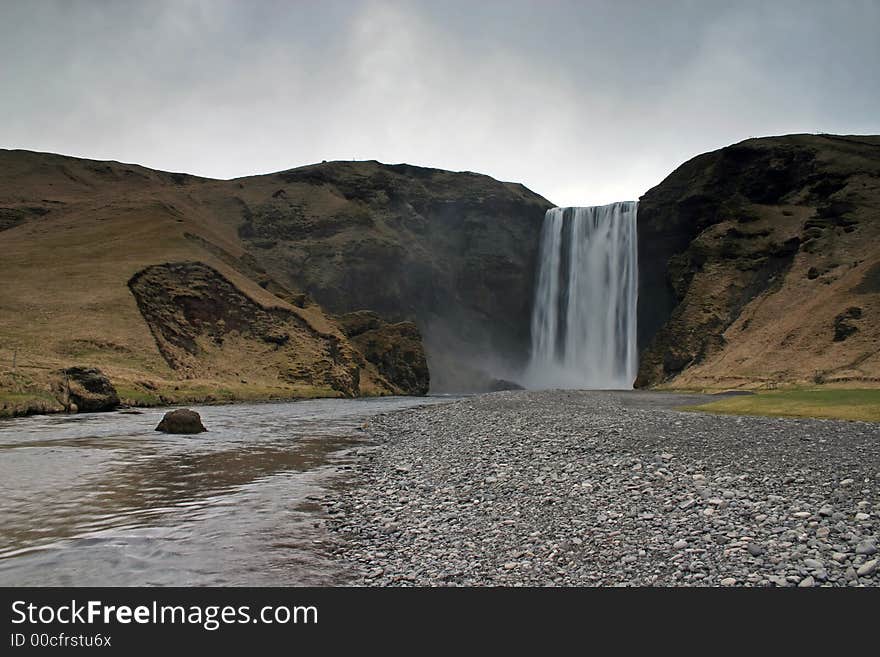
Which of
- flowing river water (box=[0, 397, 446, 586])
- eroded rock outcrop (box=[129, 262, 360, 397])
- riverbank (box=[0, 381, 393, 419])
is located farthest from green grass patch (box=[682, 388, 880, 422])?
eroded rock outcrop (box=[129, 262, 360, 397])

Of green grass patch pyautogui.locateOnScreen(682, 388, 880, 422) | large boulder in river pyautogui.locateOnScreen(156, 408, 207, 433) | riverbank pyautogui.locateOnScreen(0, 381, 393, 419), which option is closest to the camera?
green grass patch pyautogui.locateOnScreen(682, 388, 880, 422)

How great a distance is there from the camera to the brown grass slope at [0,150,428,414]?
160 feet

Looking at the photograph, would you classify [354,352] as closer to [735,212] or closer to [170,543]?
[735,212]

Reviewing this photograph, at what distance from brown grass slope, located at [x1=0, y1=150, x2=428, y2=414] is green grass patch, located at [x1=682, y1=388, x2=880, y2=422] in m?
41.2

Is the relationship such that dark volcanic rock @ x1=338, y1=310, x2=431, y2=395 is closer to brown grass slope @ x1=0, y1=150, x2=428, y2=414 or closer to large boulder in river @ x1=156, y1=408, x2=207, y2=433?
brown grass slope @ x1=0, y1=150, x2=428, y2=414

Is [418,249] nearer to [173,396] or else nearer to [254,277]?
[254,277]

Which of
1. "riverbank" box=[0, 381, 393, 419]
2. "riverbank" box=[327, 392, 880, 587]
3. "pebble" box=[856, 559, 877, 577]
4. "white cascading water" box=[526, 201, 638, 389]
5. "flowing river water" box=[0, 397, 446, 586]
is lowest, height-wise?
"riverbank" box=[0, 381, 393, 419]

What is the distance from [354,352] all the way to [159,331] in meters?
29.0

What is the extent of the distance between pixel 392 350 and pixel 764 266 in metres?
54.9

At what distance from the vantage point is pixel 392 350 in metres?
93.9

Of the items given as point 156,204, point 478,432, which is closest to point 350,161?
point 156,204

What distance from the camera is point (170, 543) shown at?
10008 mm

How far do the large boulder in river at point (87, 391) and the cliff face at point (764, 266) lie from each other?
179 feet

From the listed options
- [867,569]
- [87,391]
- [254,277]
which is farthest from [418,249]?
[867,569]
